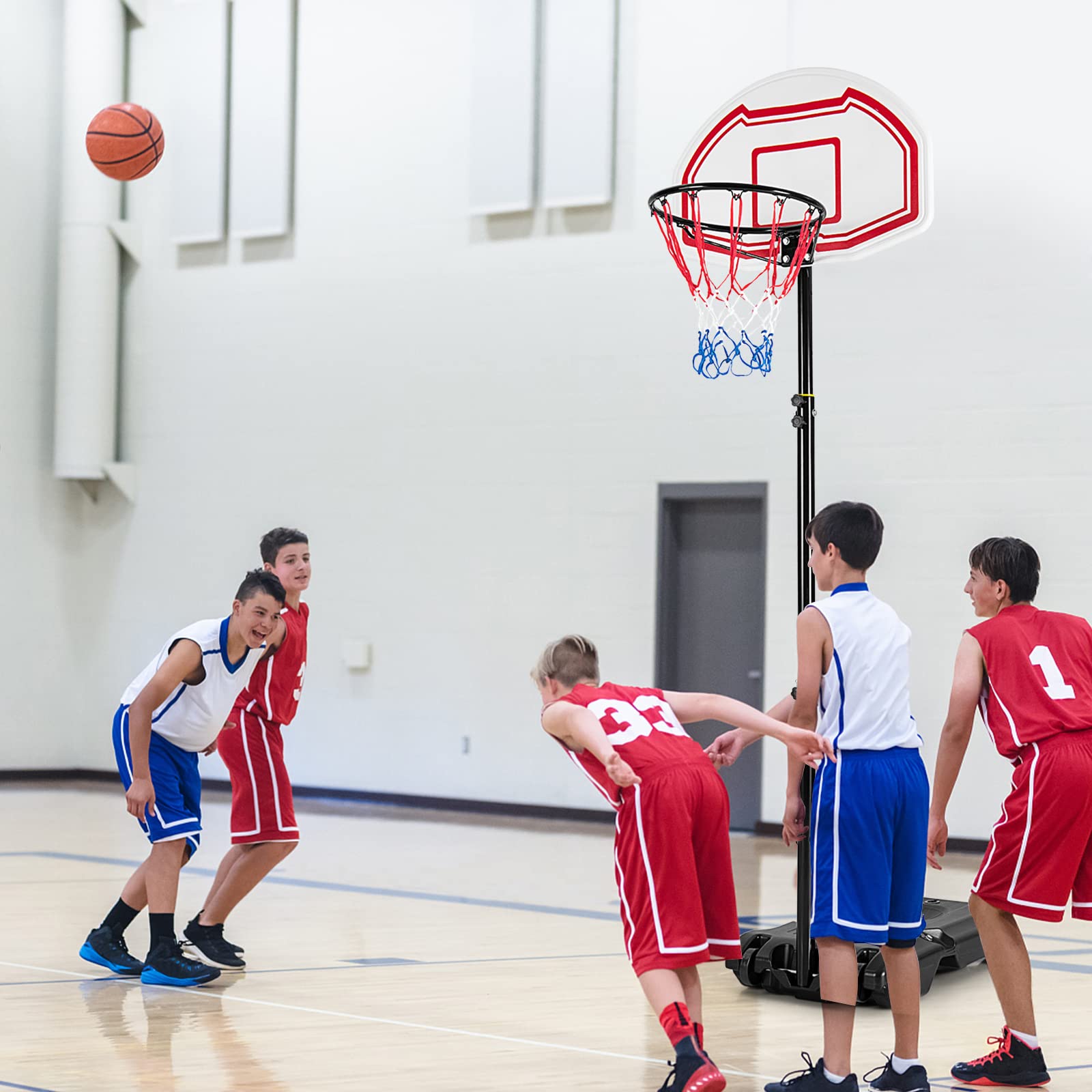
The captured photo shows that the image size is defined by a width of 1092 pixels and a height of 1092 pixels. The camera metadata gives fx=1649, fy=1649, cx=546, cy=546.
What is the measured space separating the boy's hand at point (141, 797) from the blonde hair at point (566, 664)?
197 cm

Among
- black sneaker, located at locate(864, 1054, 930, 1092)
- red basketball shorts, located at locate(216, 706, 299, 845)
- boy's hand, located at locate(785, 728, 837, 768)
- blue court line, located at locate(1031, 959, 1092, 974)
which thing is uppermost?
boy's hand, located at locate(785, 728, 837, 768)

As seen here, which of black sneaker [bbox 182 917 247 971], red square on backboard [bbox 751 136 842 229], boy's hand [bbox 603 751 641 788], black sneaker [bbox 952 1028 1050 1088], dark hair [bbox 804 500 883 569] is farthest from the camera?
red square on backboard [bbox 751 136 842 229]

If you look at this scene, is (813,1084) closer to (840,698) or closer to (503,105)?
(840,698)

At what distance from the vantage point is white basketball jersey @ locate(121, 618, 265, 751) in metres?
6.01

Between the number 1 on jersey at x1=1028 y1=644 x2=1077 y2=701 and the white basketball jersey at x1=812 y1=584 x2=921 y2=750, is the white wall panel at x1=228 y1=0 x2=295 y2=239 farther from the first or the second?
the white basketball jersey at x1=812 y1=584 x2=921 y2=750

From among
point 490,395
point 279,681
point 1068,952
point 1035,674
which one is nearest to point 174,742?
point 279,681

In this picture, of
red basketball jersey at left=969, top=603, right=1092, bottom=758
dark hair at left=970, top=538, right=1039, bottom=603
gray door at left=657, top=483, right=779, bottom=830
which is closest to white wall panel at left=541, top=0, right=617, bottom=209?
gray door at left=657, top=483, right=779, bottom=830

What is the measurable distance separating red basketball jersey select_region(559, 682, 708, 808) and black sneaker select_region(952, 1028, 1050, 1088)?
1308 millimetres

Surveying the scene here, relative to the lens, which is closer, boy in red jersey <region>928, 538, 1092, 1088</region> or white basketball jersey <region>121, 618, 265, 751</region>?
boy in red jersey <region>928, 538, 1092, 1088</region>

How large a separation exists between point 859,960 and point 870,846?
1758 mm

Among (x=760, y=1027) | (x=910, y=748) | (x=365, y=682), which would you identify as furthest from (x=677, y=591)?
(x=910, y=748)

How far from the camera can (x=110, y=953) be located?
6148 millimetres

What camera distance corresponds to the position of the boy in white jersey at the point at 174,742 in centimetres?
589

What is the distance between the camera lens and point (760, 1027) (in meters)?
5.56
